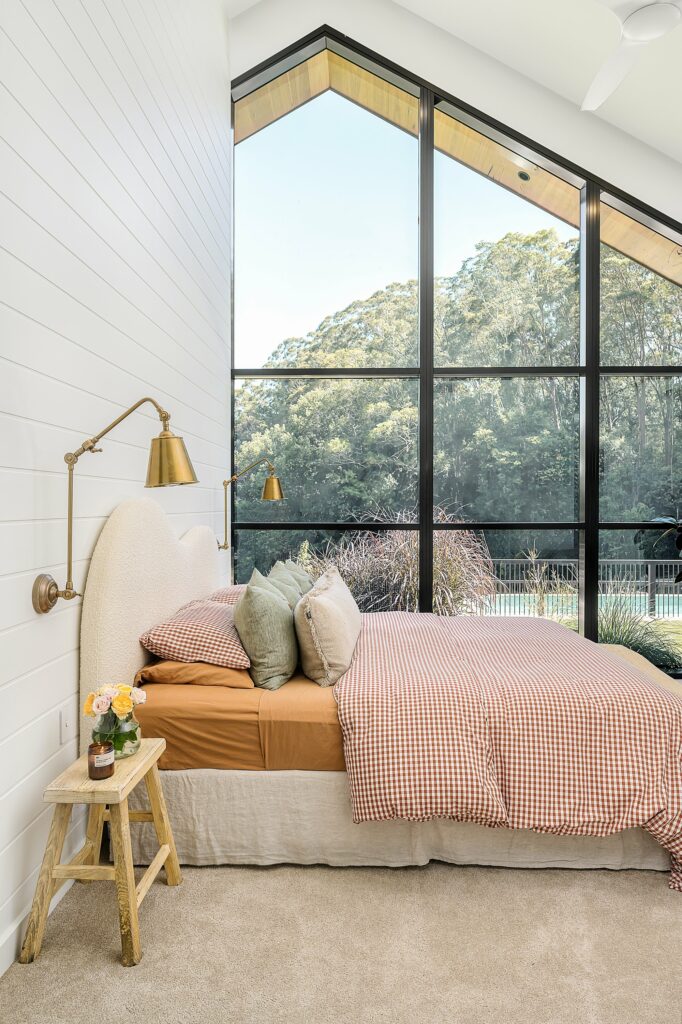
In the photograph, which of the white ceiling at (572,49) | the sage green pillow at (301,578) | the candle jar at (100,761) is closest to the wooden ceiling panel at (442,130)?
the white ceiling at (572,49)

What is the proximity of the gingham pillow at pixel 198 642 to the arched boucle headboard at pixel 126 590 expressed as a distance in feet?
0.20

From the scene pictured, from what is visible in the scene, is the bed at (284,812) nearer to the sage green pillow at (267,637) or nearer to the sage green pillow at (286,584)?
the sage green pillow at (267,637)

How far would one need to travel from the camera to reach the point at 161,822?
1942 mm

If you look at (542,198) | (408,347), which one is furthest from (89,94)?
(542,198)

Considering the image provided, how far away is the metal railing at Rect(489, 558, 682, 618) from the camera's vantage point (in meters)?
4.25

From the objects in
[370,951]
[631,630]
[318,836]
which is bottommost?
[370,951]

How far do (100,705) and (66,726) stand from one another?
1.01 ft

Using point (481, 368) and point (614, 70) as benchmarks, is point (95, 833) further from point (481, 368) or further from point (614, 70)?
point (614, 70)

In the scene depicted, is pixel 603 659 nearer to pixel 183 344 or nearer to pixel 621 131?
pixel 183 344

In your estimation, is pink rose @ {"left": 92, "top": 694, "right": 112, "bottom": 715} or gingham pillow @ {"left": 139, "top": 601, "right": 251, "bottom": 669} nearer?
pink rose @ {"left": 92, "top": 694, "right": 112, "bottom": 715}

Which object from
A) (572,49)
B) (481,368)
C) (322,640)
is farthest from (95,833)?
(572,49)

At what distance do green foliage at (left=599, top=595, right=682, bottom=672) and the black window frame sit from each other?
0.28 feet

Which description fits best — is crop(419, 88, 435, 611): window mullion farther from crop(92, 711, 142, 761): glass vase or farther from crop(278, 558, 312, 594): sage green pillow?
crop(92, 711, 142, 761): glass vase

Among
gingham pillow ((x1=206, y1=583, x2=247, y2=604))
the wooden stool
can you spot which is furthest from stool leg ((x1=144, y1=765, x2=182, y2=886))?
gingham pillow ((x1=206, y1=583, x2=247, y2=604))
